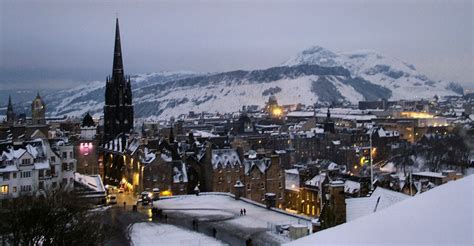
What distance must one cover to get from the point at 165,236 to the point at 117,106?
32.1m

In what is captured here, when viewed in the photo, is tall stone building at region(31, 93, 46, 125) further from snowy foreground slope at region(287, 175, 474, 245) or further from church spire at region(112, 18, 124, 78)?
snowy foreground slope at region(287, 175, 474, 245)

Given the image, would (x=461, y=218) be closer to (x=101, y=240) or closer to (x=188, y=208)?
(x=101, y=240)

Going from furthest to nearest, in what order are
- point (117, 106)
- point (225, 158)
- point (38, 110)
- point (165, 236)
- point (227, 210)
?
point (38, 110)
point (117, 106)
point (225, 158)
point (227, 210)
point (165, 236)

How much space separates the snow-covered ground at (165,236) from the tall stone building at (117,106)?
28.6 meters

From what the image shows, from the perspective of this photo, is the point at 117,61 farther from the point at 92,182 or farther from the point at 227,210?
the point at 227,210

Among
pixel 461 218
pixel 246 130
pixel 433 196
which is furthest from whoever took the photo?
pixel 246 130

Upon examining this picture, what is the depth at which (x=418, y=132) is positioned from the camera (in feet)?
264

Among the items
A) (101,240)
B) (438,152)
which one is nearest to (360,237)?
(101,240)

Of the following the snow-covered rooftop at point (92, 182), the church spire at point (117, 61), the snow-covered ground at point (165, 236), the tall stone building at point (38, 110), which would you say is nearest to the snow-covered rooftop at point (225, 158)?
the snow-covered rooftop at point (92, 182)

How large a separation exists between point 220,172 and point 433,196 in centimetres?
2812

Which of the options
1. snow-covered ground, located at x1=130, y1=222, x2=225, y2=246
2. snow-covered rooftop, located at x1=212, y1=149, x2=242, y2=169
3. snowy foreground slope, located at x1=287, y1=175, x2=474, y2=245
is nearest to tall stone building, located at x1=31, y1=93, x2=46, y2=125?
snow-covered rooftop, located at x1=212, y1=149, x2=242, y2=169

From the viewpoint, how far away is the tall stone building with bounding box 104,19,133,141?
157 ft

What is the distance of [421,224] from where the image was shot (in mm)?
4973

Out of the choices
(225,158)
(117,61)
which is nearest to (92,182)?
(225,158)
